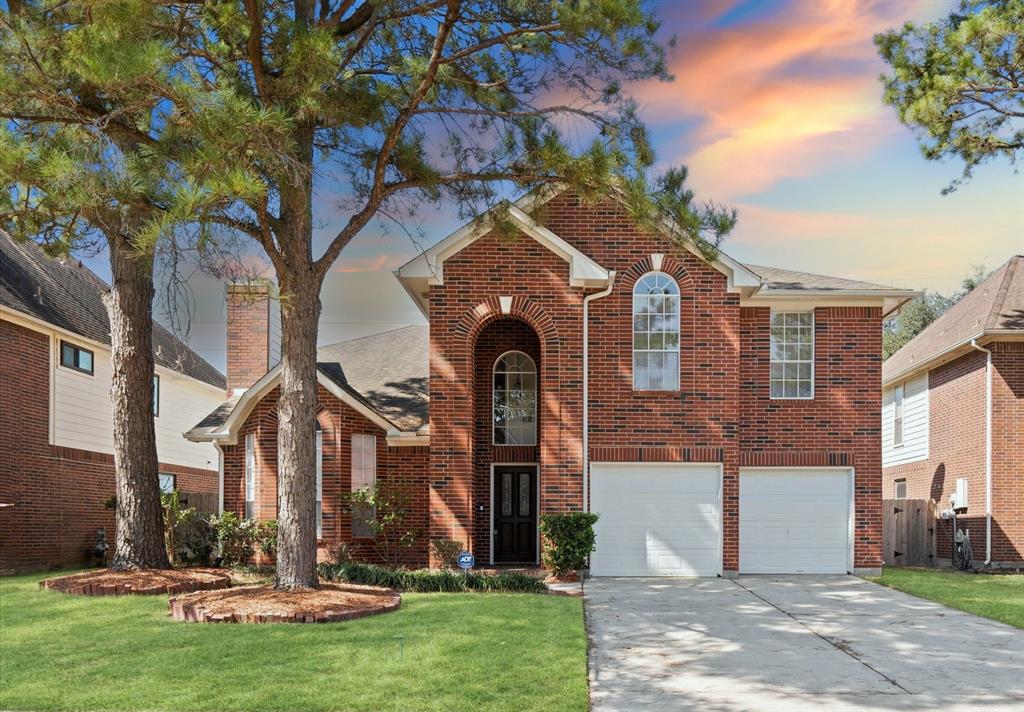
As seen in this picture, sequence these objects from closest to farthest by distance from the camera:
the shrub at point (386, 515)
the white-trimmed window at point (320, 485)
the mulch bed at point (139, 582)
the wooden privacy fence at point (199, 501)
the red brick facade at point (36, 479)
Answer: the mulch bed at point (139, 582), the shrub at point (386, 515), the white-trimmed window at point (320, 485), the red brick facade at point (36, 479), the wooden privacy fence at point (199, 501)

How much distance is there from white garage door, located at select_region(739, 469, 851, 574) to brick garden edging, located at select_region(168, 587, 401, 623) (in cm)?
793

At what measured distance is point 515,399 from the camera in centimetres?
1897

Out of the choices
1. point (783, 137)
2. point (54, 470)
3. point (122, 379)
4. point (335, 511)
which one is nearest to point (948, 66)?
point (783, 137)

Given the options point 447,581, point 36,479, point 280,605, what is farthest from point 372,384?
point 280,605

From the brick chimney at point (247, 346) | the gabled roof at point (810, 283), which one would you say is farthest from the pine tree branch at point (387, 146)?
the brick chimney at point (247, 346)

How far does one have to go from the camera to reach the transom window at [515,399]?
18906 mm

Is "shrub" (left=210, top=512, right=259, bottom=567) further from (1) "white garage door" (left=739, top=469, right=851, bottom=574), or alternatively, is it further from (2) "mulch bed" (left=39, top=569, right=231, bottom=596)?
(1) "white garage door" (left=739, top=469, right=851, bottom=574)

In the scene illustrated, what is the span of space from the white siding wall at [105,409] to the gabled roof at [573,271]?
9.07 m

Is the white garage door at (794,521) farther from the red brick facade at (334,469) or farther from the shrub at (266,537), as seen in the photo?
the shrub at (266,537)

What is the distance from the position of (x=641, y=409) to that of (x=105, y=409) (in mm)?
13859

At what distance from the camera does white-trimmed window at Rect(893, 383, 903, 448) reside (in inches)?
1001

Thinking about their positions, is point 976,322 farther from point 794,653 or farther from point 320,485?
point 320,485

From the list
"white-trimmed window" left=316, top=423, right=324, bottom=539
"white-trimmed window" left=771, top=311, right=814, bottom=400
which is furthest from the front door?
"white-trimmed window" left=771, top=311, right=814, bottom=400

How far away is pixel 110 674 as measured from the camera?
896 centimetres
